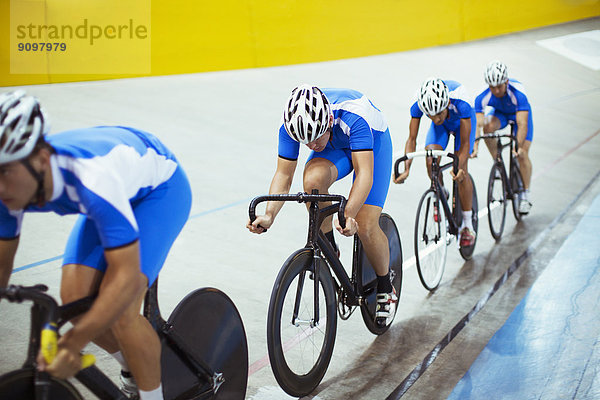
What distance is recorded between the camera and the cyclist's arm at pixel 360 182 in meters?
3.02

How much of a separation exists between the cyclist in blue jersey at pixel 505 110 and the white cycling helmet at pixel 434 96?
1612 millimetres

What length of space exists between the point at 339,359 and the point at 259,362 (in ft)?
1.50

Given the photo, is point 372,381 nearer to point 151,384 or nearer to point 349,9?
point 151,384

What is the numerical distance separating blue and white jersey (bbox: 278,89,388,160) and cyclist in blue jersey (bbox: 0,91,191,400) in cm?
99

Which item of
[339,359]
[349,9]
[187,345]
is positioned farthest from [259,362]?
[349,9]

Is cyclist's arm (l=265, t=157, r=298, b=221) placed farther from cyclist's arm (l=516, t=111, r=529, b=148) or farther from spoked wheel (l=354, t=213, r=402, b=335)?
cyclist's arm (l=516, t=111, r=529, b=148)

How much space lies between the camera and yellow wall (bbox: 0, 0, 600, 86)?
33.4 ft

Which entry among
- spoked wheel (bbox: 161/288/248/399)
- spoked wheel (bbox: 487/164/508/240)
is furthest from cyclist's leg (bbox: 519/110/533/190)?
spoked wheel (bbox: 161/288/248/399)

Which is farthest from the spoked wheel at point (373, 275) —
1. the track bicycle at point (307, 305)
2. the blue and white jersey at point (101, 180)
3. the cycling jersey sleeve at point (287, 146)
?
the blue and white jersey at point (101, 180)

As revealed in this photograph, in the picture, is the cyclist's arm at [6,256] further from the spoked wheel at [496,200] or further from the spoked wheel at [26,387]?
the spoked wheel at [496,200]

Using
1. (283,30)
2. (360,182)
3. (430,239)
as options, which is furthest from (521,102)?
(283,30)

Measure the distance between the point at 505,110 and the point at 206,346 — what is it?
4.78 meters

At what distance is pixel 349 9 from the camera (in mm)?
13766

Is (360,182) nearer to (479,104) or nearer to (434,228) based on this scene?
(434,228)
